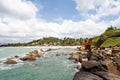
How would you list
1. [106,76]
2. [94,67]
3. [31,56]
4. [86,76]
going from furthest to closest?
[31,56]
[94,67]
[86,76]
[106,76]

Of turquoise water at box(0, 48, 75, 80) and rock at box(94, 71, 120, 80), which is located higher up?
rock at box(94, 71, 120, 80)

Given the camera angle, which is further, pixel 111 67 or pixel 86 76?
pixel 111 67

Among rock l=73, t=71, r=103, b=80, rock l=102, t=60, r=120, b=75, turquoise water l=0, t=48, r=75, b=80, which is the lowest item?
turquoise water l=0, t=48, r=75, b=80

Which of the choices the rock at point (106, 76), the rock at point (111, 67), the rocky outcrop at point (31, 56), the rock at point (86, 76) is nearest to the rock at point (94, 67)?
the rock at point (111, 67)

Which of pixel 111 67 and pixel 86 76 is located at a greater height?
pixel 111 67

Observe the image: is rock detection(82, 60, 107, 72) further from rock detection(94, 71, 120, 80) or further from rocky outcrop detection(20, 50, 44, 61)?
rocky outcrop detection(20, 50, 44, 61)

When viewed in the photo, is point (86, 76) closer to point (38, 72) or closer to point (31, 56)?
point (38, 72)

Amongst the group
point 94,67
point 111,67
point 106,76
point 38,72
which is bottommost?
point 38,72

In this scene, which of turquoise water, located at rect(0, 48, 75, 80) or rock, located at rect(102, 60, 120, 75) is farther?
turquoise water, located at rect(0, 48, 75, 80)

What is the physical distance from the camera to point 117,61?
1060 inches

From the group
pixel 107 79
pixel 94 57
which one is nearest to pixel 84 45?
pixel 94 57

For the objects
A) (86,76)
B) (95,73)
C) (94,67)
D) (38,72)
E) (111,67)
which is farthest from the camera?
(38,72)

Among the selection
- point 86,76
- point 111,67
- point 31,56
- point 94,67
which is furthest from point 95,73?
point 31,56

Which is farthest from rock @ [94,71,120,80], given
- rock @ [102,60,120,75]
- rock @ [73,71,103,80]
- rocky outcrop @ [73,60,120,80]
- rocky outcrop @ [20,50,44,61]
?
rocky outcrop @ [20,50,44,61]
